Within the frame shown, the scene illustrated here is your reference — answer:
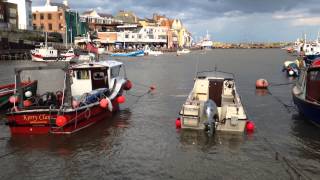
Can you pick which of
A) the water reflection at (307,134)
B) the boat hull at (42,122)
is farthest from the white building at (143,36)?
the boat hull at (42,122)

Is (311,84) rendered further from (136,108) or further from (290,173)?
(136,108)

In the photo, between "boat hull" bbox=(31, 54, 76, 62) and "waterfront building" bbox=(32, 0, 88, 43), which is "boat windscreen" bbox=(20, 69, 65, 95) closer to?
"boat hull" bbox=(31, 54, 76, 62)

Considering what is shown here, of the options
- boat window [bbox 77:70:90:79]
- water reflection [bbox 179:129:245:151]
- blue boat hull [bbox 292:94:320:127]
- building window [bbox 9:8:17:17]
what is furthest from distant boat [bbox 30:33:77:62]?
water reflection [bbox 179:129:245:151]

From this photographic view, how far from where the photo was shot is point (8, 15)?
388ft

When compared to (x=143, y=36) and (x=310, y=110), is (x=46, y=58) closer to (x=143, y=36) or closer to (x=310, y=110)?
(x=310, y=110)

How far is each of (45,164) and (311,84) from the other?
56.3ft

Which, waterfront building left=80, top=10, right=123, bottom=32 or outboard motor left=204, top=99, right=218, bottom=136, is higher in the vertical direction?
waterfront building left=80, top=10, right=123, bottom=32

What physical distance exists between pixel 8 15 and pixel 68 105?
10885 cm

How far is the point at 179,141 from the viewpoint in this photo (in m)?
20.6

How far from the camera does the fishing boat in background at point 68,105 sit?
2059 cm

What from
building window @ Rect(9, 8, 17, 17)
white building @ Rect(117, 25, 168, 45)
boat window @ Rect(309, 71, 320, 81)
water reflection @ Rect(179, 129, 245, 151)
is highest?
building window @ Rect(9, 8, 17, 17)

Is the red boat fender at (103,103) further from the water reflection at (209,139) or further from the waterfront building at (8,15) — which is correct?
the waterfront building at (8,15)

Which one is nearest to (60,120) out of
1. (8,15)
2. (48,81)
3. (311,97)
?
(311,97)

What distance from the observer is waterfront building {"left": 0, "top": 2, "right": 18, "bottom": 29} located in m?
114
